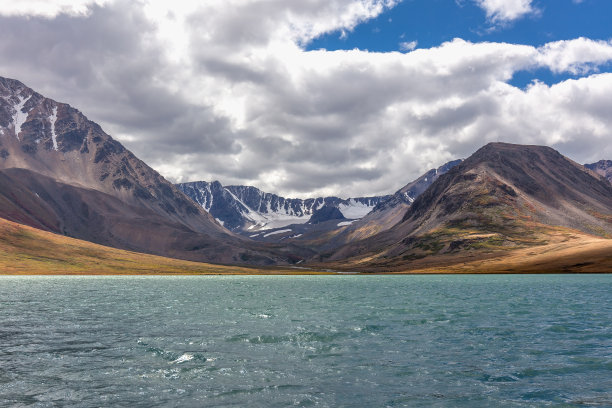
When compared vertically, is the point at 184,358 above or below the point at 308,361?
below

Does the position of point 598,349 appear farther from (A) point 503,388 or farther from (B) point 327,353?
(B) point 327,353

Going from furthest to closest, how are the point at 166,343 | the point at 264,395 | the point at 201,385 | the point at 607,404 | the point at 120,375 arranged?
the point at 166,343 < the point at 120,375 < the point at 201,385 < the point at 264,395 < the point at 607,404

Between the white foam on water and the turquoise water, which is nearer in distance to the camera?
the turquoise water

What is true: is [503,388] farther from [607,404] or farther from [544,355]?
[544,355]

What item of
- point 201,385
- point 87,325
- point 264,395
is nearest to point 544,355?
point 264,395

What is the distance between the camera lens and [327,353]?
117 feet

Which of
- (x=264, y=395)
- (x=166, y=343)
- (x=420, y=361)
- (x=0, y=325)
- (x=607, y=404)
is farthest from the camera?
(x=0, y=325)

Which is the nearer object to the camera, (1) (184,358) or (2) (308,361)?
(2) (308,361)

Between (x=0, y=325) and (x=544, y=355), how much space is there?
52981 millimetres

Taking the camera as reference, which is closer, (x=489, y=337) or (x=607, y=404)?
(x=607, y=404)

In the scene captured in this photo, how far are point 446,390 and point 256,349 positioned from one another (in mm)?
16695

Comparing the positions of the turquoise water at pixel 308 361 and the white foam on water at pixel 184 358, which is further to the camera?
the white foam on water at pixel 184 358

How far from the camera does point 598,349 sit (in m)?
35.7

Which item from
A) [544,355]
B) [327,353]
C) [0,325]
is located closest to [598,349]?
[544,355]
